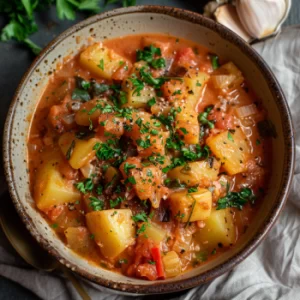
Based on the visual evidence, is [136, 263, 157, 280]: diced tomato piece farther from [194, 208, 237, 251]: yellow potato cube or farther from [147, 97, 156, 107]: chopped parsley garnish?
[147, 97, 156, 107]: chopped parsley garnish

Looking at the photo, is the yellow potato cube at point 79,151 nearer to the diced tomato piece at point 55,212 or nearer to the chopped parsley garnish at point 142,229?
the diced tomato piece at point 55,212

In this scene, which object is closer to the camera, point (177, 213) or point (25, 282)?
point (177, 213)

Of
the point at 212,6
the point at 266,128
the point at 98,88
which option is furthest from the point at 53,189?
the point at 212,6

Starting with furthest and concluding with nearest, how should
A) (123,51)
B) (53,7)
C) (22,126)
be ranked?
(53,7) → (123,51) → (22,126)

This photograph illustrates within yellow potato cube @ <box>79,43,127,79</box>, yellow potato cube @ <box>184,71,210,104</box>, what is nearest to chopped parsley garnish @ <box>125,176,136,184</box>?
yellow potato cube @ <box>184,71,210,104</box>

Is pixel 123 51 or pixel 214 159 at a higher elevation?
pixel 123 51

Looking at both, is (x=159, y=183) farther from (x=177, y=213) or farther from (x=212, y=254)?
(x=212, y=254)

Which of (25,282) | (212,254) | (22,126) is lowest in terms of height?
(25,282)

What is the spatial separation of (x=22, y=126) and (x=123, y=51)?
1.24 m

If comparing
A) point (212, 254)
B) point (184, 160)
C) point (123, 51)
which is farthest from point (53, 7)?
point (212, 254)

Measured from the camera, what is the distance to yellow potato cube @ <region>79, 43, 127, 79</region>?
4508 mm

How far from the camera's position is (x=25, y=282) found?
15.1 ft

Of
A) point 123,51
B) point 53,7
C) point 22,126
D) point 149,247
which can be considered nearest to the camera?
point 149,247

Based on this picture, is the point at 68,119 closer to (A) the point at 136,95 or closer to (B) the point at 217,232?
(A) the point at 136,95
